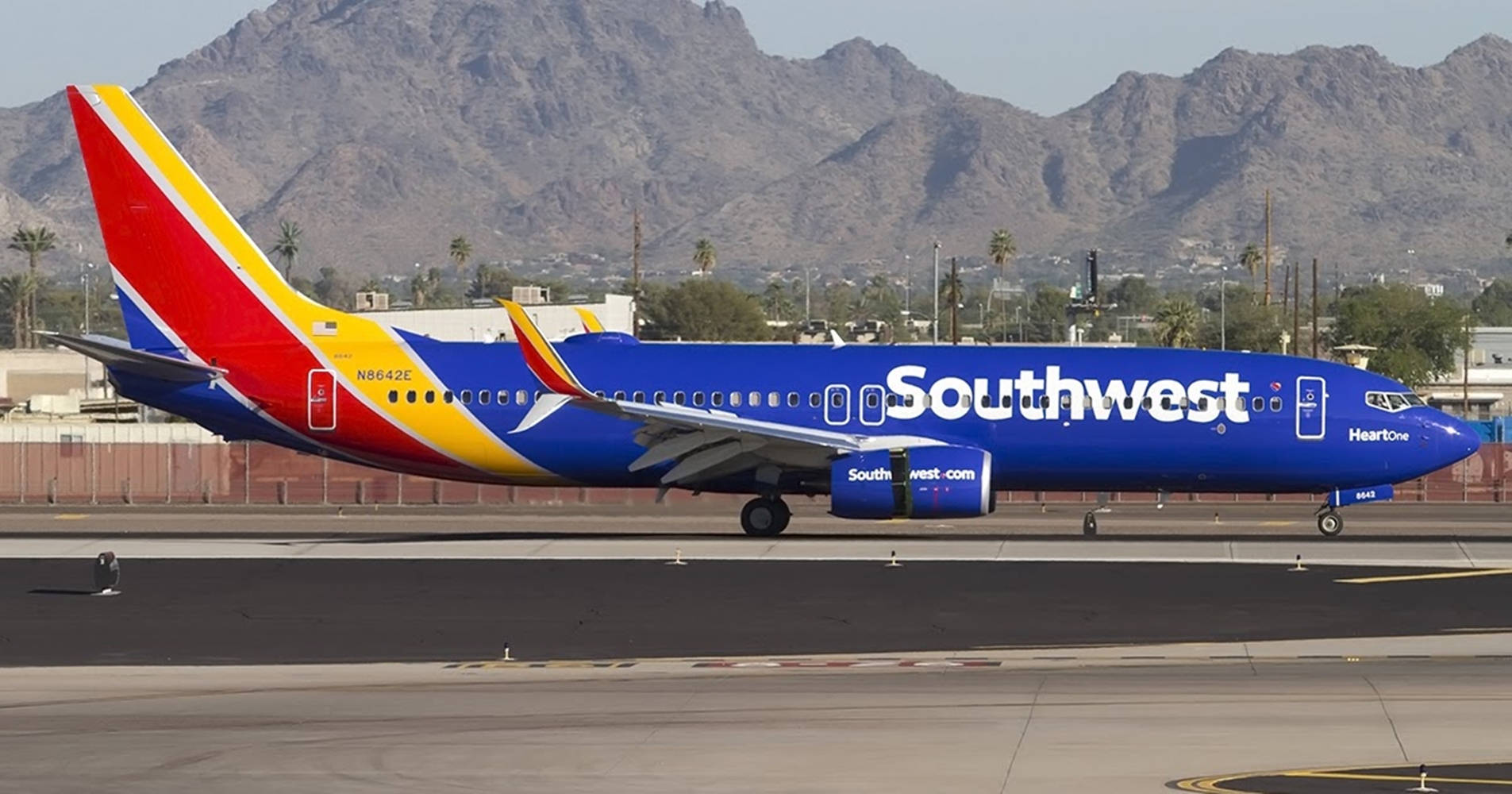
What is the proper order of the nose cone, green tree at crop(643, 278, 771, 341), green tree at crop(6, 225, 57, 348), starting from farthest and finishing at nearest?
green tree at crop(6, 225, 57, 348) < green tree at crop(643, 278, 771, 341) < the nose cone

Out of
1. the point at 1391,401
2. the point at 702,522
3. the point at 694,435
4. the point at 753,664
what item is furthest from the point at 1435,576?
the point at 702,522

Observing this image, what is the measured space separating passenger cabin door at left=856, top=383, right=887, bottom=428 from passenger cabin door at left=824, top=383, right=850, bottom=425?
223 millimetres

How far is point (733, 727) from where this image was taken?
20.1 metres

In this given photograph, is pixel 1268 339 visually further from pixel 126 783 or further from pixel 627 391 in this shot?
pixel 126 783

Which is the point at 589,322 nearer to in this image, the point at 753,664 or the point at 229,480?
the point at 229,480

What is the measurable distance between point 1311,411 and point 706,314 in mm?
97355

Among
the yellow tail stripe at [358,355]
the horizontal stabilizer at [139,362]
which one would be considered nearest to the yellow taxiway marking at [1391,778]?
the yellow tail stripe at [358,355]

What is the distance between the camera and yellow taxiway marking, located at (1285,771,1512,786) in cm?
1733

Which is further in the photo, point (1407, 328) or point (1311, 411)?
point (1407, 328)

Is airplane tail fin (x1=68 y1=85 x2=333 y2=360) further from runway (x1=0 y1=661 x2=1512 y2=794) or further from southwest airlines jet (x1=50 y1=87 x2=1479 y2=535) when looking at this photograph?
runway (x1=0 y1=661 x2=1512 y2=794)

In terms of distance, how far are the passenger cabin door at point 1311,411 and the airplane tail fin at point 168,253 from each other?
723 inches

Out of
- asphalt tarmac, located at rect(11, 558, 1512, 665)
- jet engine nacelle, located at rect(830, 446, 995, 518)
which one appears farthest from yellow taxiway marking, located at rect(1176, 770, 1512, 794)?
jet engine nacelle, located at rect(830, 446, 995, 518)

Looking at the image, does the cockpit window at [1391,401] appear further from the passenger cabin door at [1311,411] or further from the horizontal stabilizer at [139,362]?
the horizontal stabilizer at [139,362]

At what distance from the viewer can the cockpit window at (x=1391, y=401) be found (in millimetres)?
40156
